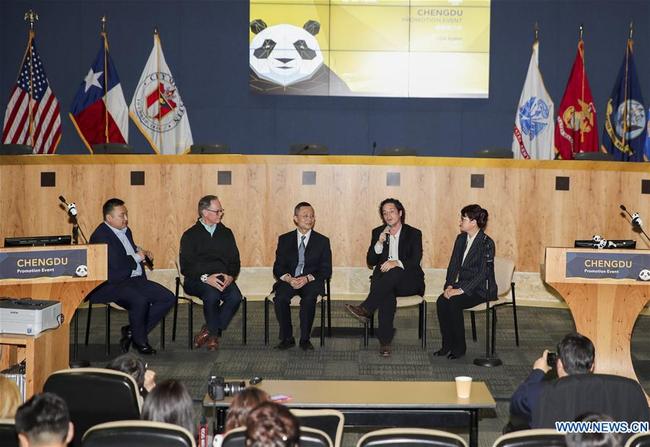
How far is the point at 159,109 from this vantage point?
12516 millimetres

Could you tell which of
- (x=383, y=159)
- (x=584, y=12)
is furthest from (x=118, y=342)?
(x=584, y=12)

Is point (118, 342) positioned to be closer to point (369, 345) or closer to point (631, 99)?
point (369, 345)

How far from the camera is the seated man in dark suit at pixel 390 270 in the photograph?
8.03m

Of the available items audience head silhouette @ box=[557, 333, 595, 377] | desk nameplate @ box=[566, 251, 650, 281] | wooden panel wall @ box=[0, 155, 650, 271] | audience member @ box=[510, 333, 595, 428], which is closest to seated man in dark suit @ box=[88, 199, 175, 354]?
wooden panel wall @ box=[0, 155, 650, 271]

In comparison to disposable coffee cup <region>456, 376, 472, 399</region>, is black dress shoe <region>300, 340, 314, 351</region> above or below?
below

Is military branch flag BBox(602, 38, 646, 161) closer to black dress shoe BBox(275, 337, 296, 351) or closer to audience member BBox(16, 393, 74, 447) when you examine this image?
black dress shoe BBox(275, 337, 296, 351)

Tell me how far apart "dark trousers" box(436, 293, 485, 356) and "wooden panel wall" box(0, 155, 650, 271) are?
2340 millimetres

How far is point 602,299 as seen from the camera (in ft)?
22.2

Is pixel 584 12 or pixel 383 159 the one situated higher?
pixel 584 12

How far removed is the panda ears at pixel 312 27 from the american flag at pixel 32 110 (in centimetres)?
356

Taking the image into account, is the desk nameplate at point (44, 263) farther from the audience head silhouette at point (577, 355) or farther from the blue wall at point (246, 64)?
the blue wall at point (246, 64)

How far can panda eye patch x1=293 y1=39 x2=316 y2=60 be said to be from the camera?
43.8ft

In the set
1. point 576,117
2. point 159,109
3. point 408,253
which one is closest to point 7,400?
point 408,253

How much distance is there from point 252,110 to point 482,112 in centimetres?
332
